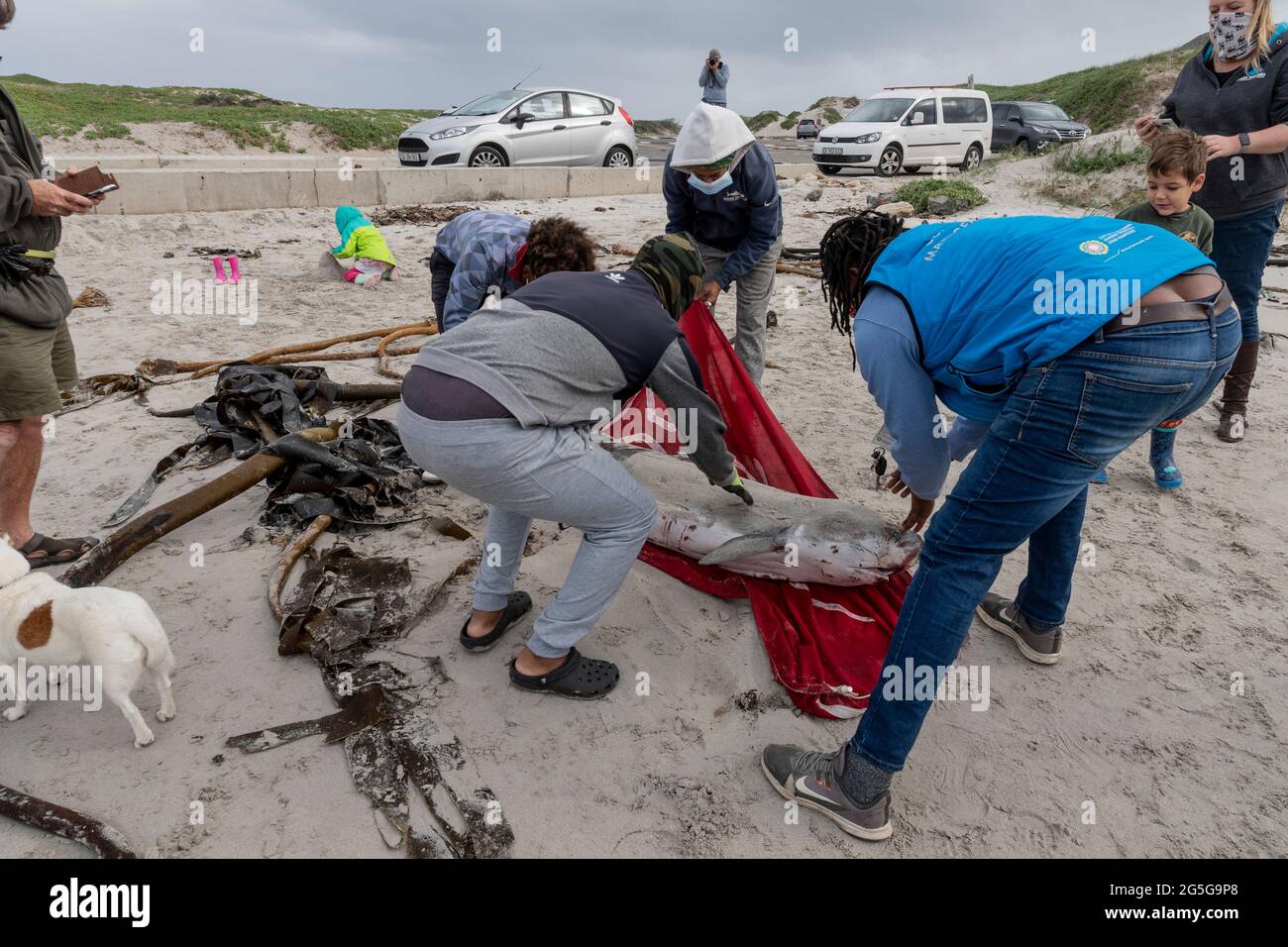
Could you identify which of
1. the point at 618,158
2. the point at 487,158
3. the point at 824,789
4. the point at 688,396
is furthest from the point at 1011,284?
the point at 618,158

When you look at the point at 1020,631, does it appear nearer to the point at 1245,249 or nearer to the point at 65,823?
the point at 1245,249

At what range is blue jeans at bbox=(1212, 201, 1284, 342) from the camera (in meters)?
3.62

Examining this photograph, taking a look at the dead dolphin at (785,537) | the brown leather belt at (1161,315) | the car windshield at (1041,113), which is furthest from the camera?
the car windshield at (1041,113)

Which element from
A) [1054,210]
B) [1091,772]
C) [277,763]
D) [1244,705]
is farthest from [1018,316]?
[1054,210]

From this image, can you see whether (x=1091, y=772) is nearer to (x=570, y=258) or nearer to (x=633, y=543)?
(x=633, y=543)

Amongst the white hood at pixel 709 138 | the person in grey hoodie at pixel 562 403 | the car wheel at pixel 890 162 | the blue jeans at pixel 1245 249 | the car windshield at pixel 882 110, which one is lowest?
the person in grey hoodie at pixel 562 403

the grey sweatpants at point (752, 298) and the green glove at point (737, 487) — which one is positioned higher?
the grey sweatpants at point (752, 298)

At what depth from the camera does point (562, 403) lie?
2119 millimetres

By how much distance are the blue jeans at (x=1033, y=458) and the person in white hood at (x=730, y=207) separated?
6.95ft

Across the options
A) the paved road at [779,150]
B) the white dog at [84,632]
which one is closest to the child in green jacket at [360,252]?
the white dog at [84,632]

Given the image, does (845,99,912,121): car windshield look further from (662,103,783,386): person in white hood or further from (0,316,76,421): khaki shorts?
(0,316,76,421): khaki shorts

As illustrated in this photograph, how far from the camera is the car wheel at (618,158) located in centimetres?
1246

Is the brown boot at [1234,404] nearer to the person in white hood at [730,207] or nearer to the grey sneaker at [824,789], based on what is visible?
the person in white hood at [730,207]

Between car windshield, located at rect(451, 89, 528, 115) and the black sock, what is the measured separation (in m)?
11.3
